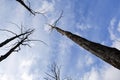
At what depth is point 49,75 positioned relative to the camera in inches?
768

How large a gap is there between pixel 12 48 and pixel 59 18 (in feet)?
11.8

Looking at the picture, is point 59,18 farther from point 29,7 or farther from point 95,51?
point 95,51

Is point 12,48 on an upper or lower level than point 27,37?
→ lower

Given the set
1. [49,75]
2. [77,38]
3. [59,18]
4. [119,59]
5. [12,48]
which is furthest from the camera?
[49,75]

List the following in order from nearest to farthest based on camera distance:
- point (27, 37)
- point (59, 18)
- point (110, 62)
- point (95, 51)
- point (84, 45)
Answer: point (110, 62) → point (95, 51) → point (84, 45) → point (27, 37) → point (59, 18)

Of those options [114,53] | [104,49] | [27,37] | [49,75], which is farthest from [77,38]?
[49,75]

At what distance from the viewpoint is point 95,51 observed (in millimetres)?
6215

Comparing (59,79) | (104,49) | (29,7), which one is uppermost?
(59,79)

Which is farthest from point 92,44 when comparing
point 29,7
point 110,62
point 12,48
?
point 12,48

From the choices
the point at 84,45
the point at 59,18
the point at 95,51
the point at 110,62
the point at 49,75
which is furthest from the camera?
the point at 49,75

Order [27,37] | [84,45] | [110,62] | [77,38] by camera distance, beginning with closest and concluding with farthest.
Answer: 1. [110,62]
2. [84,45]
3. [77,38]
4. [27,37]

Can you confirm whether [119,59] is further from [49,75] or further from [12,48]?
[49,75]

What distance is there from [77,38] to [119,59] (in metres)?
2.89

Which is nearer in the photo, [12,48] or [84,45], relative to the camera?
[84,45]
